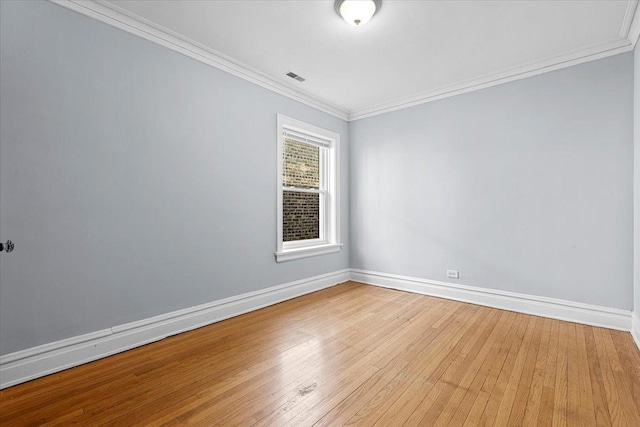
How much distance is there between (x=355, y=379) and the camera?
6.52 ft

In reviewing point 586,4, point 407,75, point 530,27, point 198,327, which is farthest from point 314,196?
point 586,4

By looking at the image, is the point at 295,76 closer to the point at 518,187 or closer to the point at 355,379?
the point at 518,187

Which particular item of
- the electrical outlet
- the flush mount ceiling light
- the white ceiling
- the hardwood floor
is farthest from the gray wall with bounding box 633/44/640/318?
the flush mount ceiling light

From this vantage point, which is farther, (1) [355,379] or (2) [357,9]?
(2) [357,9]

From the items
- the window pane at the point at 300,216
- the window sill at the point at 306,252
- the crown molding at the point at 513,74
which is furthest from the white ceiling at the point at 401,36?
the window sill at the point at 306,252

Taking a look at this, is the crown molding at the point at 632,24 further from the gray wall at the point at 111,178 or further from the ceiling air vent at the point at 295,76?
the gray wall at the point at 111,178

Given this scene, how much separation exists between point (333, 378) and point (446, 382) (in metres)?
0.74

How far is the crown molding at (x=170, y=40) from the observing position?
2296mm

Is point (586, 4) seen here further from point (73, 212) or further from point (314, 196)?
point (73, 212)

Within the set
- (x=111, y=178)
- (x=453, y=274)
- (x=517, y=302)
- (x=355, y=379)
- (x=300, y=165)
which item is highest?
(x=300, y=165)

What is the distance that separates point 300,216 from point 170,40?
8.21 feet

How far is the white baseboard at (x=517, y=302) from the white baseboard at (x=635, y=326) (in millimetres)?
19

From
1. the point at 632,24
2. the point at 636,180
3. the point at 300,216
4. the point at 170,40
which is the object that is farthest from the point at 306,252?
the point at 632,24

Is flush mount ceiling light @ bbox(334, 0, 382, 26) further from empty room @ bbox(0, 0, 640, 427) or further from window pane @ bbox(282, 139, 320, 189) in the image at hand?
window pane @ bbox(282, 139, 320, 189)
